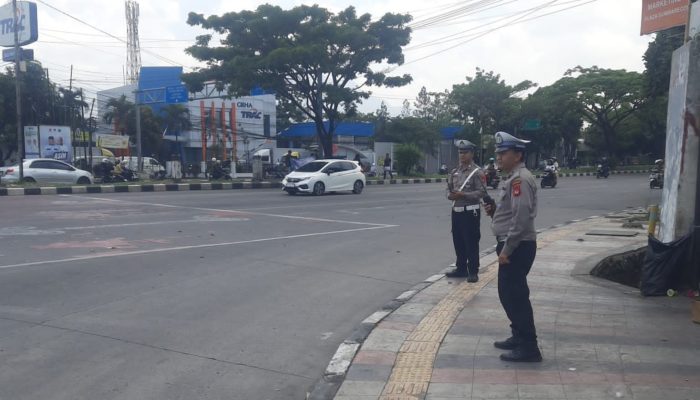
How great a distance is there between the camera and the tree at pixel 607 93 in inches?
2080

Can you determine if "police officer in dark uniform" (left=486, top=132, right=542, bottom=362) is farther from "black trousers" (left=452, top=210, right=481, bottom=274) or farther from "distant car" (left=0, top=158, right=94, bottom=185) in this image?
"distant car" (left=0, top=158, right=94, bottom=185)

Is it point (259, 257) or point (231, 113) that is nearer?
point (259, 257)

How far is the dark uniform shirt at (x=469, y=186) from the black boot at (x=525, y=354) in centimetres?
318

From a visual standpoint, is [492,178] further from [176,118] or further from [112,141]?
[176,118]

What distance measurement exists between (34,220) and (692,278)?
12.3 m

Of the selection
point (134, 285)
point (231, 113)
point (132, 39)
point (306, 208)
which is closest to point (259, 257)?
point (134, 285)

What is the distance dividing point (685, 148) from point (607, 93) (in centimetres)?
5091

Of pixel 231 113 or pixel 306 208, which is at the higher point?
pixel 231 113

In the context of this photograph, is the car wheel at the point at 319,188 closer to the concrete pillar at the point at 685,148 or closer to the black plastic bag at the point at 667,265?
the concrete pillar at the point at 685,148

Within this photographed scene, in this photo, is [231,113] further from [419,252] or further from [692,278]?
[692,278]

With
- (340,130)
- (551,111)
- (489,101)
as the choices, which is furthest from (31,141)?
(551,111)

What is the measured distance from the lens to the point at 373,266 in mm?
9555

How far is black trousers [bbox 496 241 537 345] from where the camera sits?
489cm

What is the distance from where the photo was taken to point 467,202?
26.2ft
